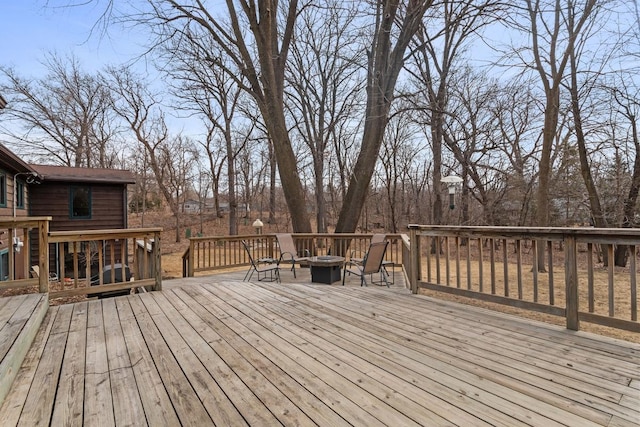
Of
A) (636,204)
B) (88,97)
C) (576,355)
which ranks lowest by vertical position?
(576,355)

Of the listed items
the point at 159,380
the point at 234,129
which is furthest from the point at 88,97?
the point at 159,380

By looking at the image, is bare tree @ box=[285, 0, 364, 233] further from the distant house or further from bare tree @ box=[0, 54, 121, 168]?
the distant house

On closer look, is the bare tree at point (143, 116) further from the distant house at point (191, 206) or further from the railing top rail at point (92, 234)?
the railing top rail at point (92, 234)

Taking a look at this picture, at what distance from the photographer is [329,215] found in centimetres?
2108

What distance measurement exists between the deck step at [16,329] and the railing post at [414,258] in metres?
3.77

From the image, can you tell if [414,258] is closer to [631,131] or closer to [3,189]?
[3,189]

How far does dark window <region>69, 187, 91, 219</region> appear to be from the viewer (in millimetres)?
10867

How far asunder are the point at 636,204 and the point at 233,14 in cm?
1265

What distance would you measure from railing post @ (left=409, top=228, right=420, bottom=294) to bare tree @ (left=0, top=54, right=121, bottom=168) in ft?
61.7

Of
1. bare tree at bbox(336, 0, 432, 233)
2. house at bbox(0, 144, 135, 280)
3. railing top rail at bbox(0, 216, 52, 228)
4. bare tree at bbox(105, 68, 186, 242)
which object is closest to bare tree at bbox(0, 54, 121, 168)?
bare tree at bbox(105, 68, 186, 242)

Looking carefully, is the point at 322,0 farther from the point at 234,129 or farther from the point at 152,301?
the point at 234,129

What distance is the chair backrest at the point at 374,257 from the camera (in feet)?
16.6

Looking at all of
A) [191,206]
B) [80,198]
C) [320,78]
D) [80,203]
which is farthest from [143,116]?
[320,78]

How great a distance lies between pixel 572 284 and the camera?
2.71 metres
